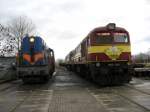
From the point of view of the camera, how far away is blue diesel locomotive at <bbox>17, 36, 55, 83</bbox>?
27922 mm

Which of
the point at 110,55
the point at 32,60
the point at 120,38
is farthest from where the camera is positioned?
the point at 32,60

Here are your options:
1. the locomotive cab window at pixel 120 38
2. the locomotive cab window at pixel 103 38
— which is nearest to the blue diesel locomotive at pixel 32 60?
the locomotive cab window at pixel 103 38

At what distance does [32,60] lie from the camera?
28625 millimetres

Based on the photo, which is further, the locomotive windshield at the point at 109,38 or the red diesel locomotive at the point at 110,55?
the locomotive windshield at the point at 109,38

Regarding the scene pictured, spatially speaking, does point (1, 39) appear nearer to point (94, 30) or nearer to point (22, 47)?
point (22, 47)

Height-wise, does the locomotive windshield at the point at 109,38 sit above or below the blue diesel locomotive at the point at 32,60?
above

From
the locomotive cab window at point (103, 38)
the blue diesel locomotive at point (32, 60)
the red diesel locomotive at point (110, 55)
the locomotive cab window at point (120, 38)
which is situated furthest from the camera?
the blue diesel locomotive at point (32, 60)

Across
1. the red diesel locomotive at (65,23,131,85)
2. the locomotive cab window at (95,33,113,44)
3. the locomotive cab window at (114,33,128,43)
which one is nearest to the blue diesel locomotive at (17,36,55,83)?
the red diesel locomotive at (65,23,131,85)

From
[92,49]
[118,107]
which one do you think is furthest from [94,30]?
[118,107]

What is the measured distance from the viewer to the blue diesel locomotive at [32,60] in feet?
91.6

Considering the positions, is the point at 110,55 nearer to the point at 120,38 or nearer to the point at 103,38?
the point at 103,38

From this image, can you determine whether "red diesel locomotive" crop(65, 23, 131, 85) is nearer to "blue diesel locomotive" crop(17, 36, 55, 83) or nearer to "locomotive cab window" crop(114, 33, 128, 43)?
"locomotive cab window" crop(114, 33, 128, 43)

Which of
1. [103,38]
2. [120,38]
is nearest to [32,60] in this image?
[103,38]

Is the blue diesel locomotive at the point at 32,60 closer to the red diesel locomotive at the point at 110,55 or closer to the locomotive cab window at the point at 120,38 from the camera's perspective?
the red diesel locomotive at the point at 110,55
